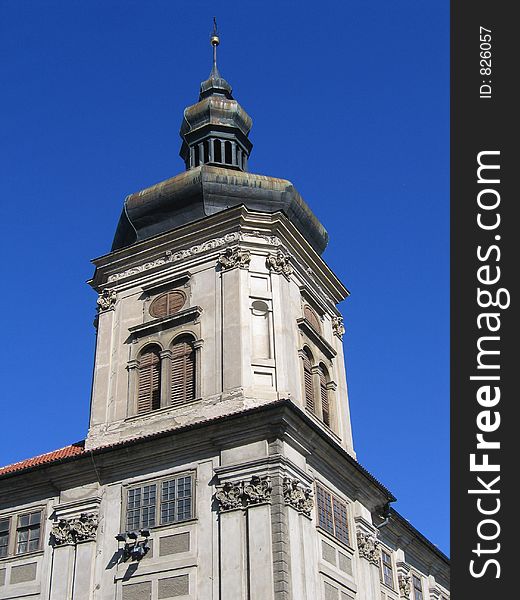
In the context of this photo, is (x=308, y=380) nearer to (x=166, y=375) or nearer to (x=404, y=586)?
(x=166, y=375)

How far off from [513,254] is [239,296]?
12.9 metres

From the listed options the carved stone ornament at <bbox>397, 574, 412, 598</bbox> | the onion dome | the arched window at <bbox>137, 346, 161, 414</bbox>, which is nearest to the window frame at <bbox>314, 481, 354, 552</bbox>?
the arched window at <bbox>137, 346, 161, 414</bbox>

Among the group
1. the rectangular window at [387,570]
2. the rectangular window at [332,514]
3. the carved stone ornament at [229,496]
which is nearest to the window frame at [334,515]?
the rectangular window at [332,514]

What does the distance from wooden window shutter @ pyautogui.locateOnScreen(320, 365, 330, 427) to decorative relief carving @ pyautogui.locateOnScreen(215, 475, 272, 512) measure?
5.88 meters

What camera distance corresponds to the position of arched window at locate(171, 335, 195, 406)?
1037 inches

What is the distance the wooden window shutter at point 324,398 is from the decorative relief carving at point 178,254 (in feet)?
16.7

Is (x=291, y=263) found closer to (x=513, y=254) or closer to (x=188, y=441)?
(x=188, y=441)

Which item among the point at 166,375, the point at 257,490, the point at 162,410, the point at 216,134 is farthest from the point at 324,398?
the point at 216,134

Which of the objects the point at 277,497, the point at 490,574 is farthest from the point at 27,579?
the point at 490,574

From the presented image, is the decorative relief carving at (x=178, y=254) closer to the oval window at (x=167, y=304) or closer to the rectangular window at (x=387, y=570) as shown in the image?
the oval window at (x=167, y=304)

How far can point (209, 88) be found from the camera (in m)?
38.8

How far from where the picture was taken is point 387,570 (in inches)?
1163

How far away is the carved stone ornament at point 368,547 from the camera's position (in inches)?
1018

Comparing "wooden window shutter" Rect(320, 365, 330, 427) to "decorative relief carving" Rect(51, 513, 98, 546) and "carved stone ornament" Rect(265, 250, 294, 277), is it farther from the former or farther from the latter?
Answer: "decorative relief carving" Rect(51, 513, 98, 546)
